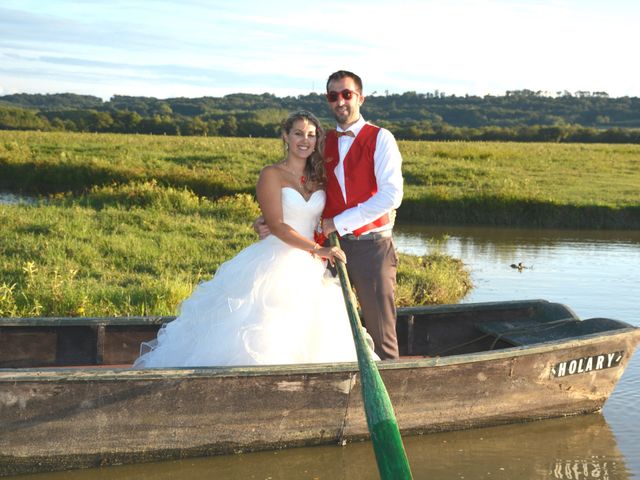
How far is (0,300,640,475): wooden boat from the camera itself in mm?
5754

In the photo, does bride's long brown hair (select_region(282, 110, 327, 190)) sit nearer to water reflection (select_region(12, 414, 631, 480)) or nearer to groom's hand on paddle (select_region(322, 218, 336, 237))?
groom's hand on paddle (select_region(322, 218, 336, 237))

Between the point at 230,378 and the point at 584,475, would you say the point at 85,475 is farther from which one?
the point at 584,475

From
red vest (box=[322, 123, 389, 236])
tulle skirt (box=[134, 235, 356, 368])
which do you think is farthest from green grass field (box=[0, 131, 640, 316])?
red vest (box=[322, 123, 389, 236])

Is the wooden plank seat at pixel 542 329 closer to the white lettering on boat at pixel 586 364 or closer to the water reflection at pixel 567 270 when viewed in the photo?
the white lettering on boat at pixel 586 364

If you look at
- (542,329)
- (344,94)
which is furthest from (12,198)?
(344,94)

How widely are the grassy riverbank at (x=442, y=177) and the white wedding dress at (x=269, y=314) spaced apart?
12984mm

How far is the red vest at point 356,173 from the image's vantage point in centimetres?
616

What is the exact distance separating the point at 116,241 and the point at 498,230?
9.06m

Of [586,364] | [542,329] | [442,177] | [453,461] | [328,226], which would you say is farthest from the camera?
[442,177]

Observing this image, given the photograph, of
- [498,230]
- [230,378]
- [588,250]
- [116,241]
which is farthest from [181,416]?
[498,230]

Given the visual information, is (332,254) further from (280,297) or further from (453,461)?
(453,461)

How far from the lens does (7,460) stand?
18.9ft

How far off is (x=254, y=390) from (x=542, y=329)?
312 cm

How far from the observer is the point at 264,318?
637 centimetres
